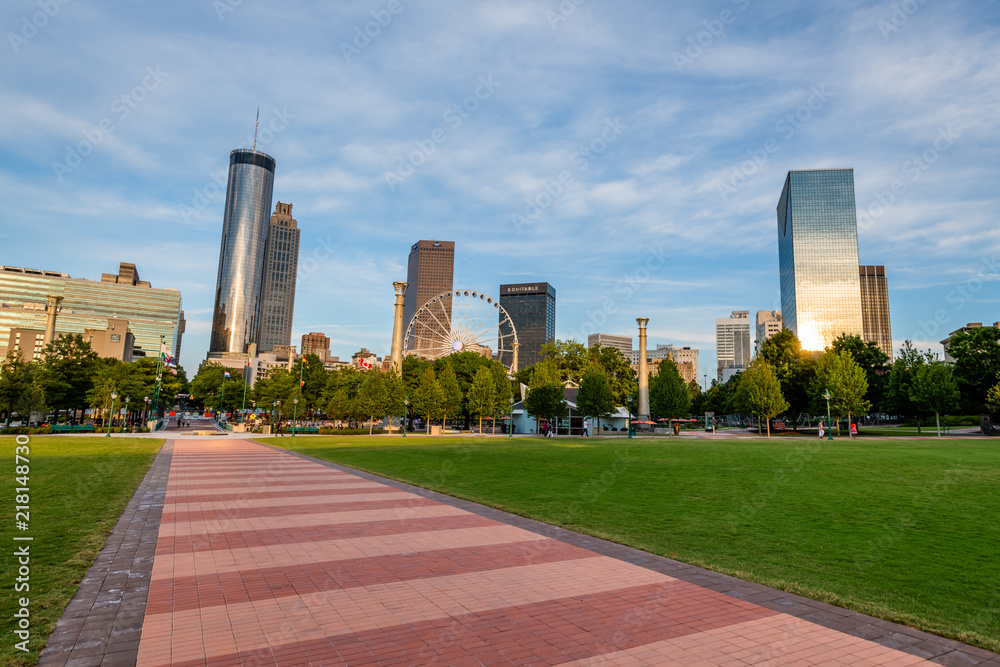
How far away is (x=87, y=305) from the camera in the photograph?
609 ft

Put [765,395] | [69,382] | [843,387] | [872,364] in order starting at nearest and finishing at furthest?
[843,387]
[765,395]
[69,382]
[872,364]

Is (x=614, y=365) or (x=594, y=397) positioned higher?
(x=614, y=365)

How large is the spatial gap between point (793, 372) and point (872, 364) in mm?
13617

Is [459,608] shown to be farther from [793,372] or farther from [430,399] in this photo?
[793,372]

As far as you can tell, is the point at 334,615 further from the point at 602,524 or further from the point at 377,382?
the point at 377,382

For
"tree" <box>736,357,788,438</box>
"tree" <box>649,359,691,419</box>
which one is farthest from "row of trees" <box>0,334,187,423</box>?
"tree" <box>736,357,788,438</box>

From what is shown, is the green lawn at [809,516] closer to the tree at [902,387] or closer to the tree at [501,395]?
the tree at [501,395]

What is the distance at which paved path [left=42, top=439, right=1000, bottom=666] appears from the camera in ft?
17.5

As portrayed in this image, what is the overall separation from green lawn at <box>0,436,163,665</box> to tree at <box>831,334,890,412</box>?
7421 cm

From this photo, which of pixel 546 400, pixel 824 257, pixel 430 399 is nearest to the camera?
pixel 546 400

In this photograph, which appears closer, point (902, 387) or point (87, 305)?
point (902, 387)

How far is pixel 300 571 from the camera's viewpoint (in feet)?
26.8

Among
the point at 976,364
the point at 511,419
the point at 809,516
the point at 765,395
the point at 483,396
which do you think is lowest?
the point at 809,516

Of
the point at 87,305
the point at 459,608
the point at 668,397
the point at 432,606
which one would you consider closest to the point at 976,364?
the point at 668,397
